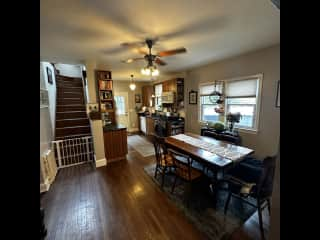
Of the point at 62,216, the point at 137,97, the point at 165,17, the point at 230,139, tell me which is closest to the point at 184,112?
the point at 230,139

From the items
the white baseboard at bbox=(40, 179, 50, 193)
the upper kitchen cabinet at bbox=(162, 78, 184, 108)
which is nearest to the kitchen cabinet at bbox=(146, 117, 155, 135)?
the upper kitchen cabinet at bbox=(162, 78, 184, 108)

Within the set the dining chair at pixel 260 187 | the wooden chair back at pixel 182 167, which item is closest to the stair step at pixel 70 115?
the wooden chair back at pixel 182 167

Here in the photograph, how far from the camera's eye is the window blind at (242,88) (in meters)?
2.92

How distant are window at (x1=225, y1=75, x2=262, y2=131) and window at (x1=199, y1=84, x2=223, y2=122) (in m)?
0.34

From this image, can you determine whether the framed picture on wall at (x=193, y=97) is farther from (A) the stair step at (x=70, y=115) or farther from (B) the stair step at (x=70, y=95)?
(B) the stair step at (x=70, y=95)

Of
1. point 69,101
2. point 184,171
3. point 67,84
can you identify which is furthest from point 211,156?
point 67,84

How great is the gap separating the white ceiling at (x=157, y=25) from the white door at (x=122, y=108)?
150 inches

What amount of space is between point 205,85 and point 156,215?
338 centimetres

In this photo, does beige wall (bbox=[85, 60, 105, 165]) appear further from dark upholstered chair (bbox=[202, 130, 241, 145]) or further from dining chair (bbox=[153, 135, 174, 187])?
dark upholstered chair (bbox=[202, 130, 241, 145])

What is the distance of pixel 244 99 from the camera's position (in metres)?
3.12

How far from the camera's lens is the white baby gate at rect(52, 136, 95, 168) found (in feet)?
10.9

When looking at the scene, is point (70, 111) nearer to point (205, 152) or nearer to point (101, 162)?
point (101, 162)
